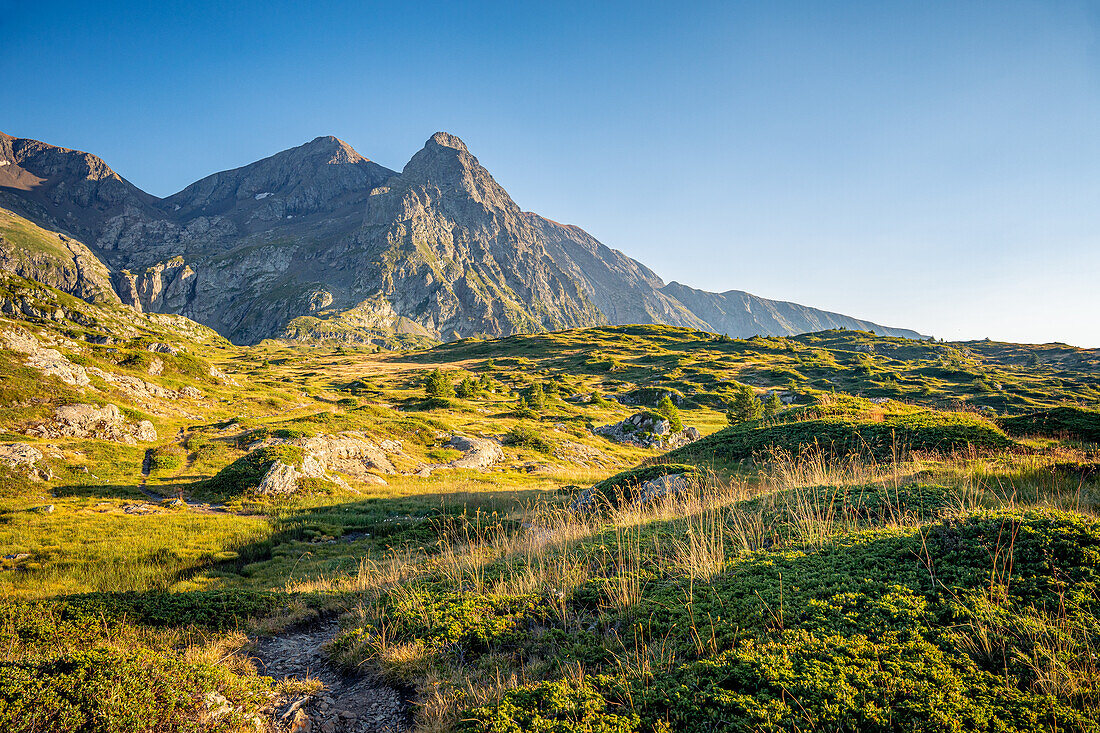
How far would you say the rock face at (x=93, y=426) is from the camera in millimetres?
24625

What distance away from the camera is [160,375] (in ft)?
129

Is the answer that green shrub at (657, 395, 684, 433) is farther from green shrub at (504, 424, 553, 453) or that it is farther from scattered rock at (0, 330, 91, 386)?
scattered rock at (0, 330, 91, 386)

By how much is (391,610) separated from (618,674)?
3.68m

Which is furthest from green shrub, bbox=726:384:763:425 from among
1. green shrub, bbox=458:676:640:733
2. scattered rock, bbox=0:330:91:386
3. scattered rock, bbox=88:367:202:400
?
scattered rock, bbox=0:330:91:386

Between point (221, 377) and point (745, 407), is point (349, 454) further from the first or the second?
point (745, 407)

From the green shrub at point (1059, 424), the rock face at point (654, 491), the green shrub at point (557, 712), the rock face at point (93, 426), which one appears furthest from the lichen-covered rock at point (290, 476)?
the green shrub at point (1059, 424)

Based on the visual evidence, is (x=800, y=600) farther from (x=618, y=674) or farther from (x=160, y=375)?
(x=160, y=375)

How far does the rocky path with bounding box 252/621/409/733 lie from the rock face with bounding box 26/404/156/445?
28.9 metres

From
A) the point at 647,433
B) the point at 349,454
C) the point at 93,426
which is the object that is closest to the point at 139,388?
the point at 93,426

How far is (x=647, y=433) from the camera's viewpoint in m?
46.3

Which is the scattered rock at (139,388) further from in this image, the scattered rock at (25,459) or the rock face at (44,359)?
the scattered rock at (25,459)

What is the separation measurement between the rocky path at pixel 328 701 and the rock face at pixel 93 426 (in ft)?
94.8

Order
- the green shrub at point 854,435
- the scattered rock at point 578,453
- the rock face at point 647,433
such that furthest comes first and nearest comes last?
the rock face at point 647,433 → the scattered rock at point 578,453 → the green shrub at point 854,435

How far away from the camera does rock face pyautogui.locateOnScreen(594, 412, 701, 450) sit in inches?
1747
